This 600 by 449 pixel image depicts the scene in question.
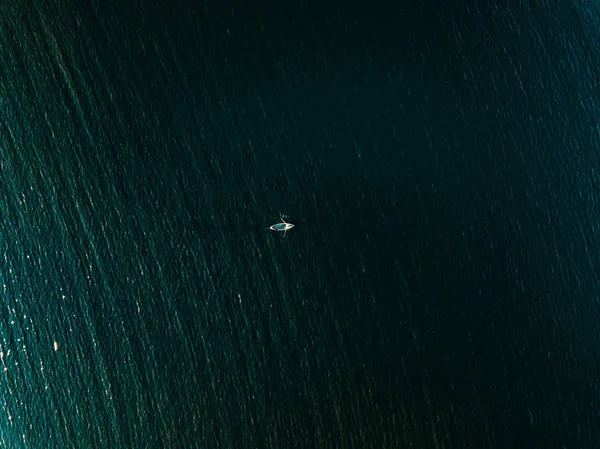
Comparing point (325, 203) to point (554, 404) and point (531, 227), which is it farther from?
point (554, 404)

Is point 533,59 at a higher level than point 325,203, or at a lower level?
higher

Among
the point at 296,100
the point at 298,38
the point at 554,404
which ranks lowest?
the point at 554,404

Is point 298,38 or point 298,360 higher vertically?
point 298,38

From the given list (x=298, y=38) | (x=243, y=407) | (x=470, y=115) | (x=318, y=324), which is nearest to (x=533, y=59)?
(x=470, y=115)

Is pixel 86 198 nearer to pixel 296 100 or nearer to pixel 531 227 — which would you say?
pixel 296 100

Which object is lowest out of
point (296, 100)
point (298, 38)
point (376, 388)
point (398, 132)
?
point (376, 388)

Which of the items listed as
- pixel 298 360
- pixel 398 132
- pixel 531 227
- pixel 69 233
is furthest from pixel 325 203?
pixel 69 233
